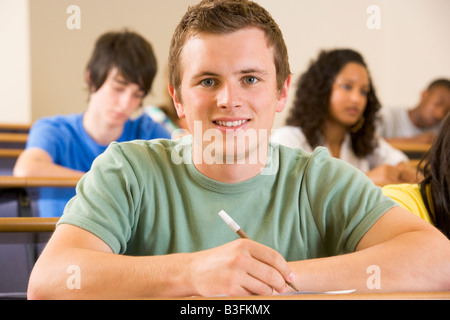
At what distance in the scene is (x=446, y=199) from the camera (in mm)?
1322

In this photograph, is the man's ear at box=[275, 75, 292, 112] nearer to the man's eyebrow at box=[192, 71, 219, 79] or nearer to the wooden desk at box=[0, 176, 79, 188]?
the man's eyebrow at box=[192, 71, 219, 79]

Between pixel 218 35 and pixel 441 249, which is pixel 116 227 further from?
pixel 441 249

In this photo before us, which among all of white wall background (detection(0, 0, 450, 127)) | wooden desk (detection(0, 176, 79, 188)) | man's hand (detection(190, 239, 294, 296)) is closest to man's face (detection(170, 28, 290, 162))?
man's hand (detection(190, 239, 294, 296))

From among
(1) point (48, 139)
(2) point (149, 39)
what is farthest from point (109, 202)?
(2) point (149, 39)

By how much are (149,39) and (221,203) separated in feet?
7.32

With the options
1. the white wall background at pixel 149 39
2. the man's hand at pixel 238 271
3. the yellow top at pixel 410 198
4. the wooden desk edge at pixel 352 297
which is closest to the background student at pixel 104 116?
the white wall background at pixel 149 39

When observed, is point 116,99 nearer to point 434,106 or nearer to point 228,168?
point 228,168

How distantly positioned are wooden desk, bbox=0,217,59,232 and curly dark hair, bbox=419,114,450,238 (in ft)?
2.81

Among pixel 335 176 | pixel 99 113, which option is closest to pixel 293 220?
pixel 335 176

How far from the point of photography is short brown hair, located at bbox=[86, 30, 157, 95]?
96.0 inches

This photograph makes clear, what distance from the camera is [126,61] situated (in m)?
2.45

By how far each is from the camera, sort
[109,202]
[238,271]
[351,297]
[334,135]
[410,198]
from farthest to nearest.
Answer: [334,135], [410,198], [109,202], [238,271], [351,297]

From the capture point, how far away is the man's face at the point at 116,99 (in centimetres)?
242

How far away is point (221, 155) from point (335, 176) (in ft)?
0.76
